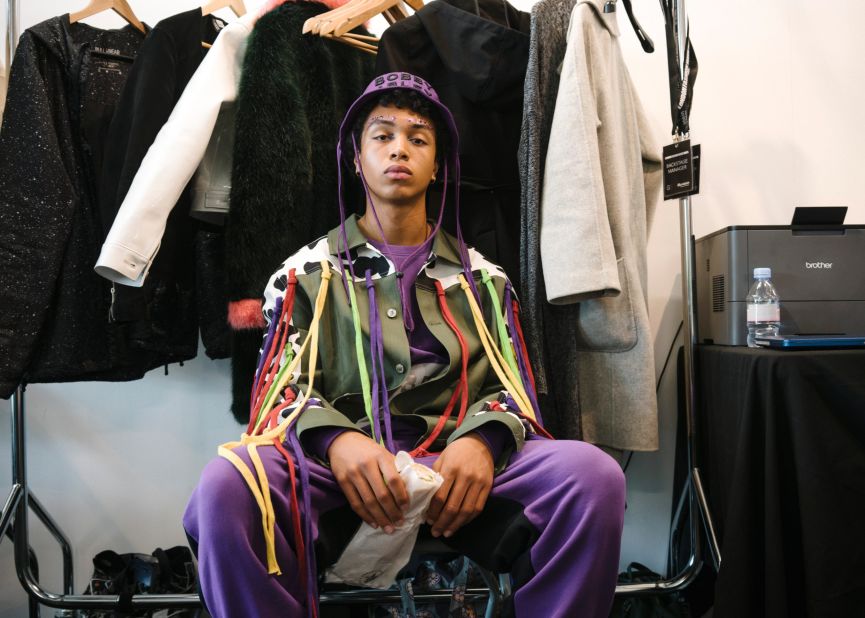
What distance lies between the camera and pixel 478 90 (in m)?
1.41

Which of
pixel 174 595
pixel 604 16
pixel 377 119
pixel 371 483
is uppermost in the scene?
pixel 604 16

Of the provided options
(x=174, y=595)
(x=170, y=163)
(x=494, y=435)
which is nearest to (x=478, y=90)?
(x=170, y=163)

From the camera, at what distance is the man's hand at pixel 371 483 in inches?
35.0

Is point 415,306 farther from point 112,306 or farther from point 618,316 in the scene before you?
point 112,306

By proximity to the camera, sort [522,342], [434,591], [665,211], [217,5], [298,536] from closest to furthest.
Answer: [298,536] → [522,342] → [434,591] → [217,5] → [665,211]

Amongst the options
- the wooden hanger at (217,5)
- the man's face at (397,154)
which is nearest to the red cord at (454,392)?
the man's face at (397,154)

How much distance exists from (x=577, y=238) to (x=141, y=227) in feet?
2.79

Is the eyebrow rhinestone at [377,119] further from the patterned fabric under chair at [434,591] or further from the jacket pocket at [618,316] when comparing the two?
the patterned fabric under chair at [434,591]

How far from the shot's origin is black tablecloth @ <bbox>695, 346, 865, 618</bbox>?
1072mm

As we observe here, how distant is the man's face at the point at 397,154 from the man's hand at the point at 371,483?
1.76 ft

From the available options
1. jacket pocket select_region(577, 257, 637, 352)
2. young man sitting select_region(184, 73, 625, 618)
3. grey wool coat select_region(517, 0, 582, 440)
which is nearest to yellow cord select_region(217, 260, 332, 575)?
young man sitting select_region(184, 73, 625, 618)

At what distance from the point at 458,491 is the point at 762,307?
0.79 meters

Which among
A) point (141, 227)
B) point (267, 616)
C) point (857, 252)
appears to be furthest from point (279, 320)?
point (857, 252)

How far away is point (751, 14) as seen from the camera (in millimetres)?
1765
